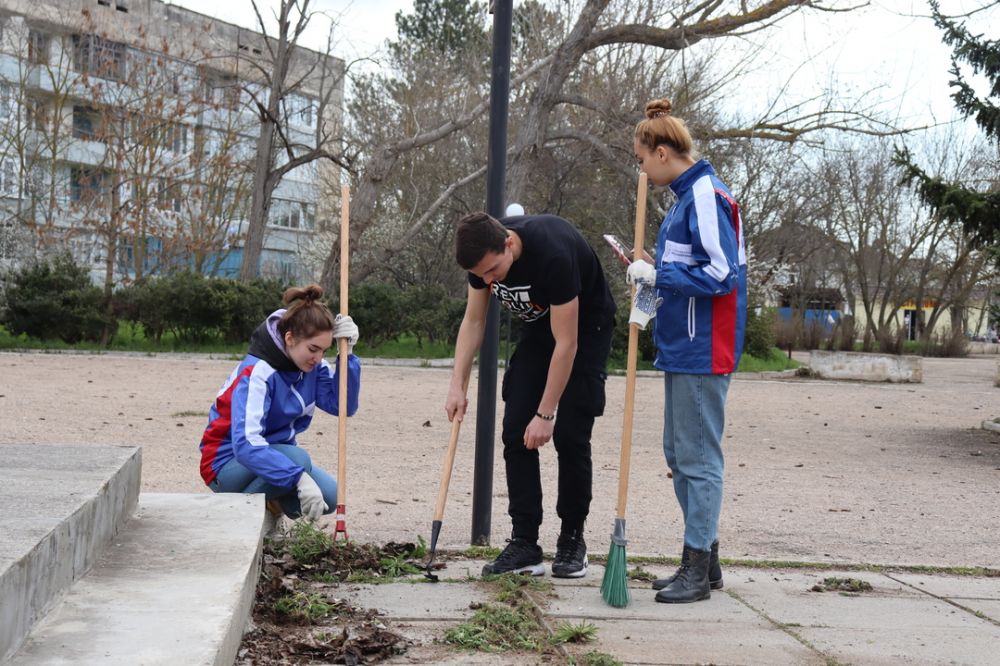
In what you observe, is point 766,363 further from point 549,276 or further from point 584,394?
point 549,276

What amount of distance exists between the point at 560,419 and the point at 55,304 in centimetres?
1733

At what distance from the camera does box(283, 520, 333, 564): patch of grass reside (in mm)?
4402

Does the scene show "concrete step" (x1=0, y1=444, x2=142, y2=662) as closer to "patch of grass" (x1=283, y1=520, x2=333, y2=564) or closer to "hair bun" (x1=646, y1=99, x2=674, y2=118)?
"patch of grass" (x1=283, y1=520, x2=333, y2=564)

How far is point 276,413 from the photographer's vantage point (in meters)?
4.73

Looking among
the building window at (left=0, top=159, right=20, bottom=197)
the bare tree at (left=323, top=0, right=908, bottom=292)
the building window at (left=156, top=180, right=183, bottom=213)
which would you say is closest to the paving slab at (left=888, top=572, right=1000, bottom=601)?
the bare tree at (left=323, top=0, right=908, bottom=292)

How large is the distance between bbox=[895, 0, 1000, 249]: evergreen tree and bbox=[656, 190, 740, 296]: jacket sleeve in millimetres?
7371

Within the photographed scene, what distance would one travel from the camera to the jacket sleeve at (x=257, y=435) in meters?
4.44

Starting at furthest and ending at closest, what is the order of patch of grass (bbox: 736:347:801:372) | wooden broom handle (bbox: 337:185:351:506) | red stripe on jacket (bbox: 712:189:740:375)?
patch of grass (bbox: 736:347:801:372) → wooden broom handle (bbox: 337:185:351:506) → red stripe on jacket (bbox: 712:189:740:375)

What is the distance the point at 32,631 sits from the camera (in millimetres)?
2613

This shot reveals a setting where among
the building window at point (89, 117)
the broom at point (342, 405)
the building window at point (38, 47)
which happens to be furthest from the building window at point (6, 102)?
the broom at point (342, 405)

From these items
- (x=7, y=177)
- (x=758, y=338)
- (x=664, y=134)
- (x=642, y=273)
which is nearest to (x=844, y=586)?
(x=642, y=273)

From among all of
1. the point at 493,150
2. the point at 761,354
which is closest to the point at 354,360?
the point at 493,150

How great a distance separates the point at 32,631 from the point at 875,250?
45.5 meters

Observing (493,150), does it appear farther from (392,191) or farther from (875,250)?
(875,250)
